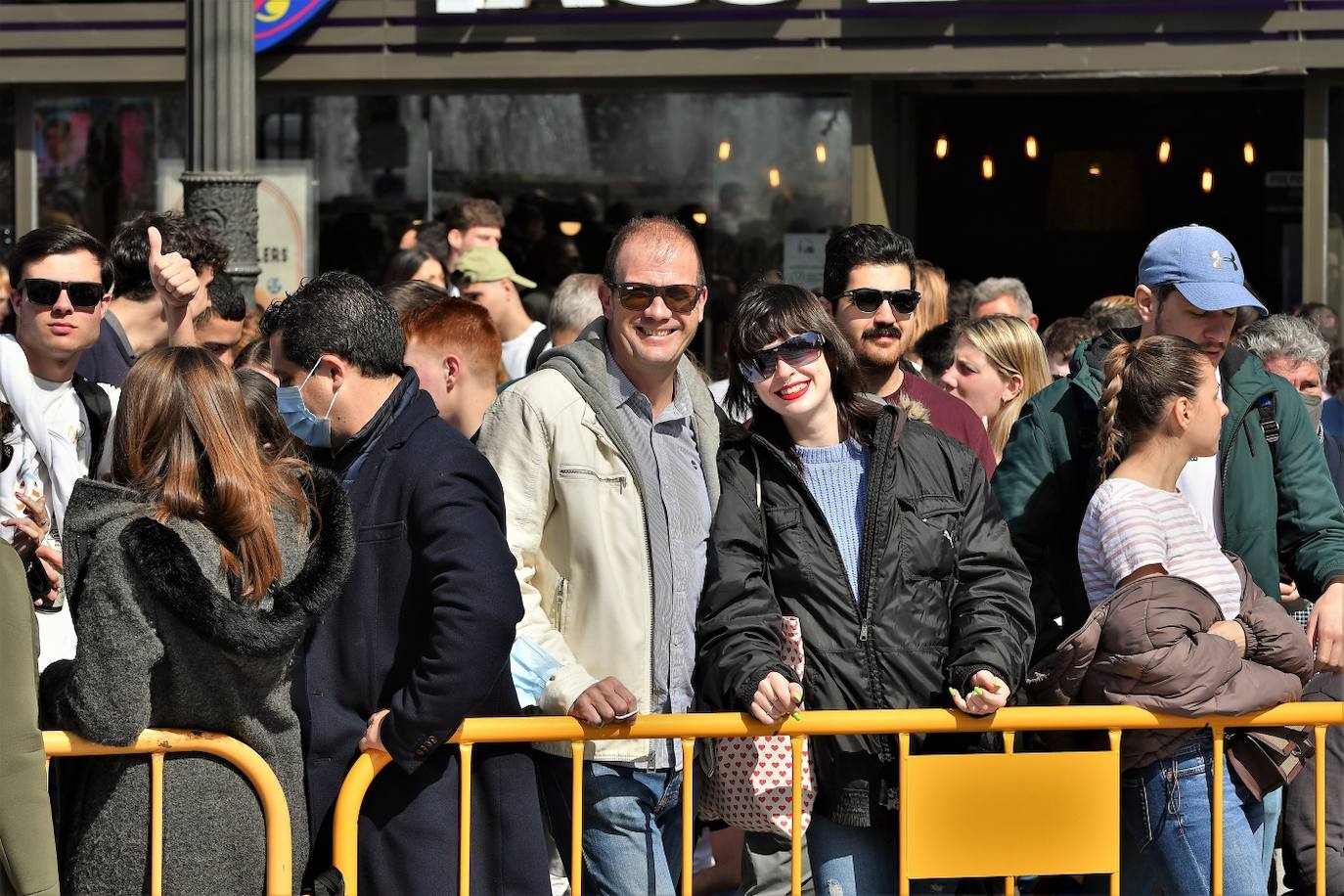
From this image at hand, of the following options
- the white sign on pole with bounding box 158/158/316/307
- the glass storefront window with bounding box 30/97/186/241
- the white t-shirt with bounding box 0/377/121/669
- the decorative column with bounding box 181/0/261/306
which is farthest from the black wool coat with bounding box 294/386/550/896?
the glass storefront window with bounding box 30/97/186/241

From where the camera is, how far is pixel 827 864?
4.09m

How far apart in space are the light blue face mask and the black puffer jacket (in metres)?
0.94

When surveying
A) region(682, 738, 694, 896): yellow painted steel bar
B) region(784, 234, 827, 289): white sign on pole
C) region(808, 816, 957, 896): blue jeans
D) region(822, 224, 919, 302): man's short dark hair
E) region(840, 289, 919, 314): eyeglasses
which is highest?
region(784, 234, 827, 289): white sign on pole

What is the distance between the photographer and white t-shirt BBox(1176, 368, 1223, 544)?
4555 millimetres

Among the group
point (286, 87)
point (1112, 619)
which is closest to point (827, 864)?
point (1112, 619)

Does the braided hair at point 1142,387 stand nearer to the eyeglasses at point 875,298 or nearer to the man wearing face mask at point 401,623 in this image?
the eyeglasses at point 875,298

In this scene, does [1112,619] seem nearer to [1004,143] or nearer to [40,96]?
[1004,143]

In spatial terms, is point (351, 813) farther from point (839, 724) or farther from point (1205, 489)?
point (1205, 489)

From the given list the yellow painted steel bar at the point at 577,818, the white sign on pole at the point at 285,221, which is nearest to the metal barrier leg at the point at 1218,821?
the yellow painted steel bar at the point at 577,818

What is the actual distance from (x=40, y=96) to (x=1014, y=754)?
28.7 ft

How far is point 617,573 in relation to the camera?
4035 mm

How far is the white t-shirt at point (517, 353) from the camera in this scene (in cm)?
809

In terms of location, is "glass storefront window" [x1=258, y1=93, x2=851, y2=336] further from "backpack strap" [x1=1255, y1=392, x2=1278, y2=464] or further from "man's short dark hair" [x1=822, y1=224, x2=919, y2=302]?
"backpack strap" [x1=1255, y1=392, x2=1278, y2=464]

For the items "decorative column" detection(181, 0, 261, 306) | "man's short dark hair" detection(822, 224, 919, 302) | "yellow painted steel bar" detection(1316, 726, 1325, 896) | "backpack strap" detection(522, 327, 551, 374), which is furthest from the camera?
"backpack strap" detection(522, 327, 551, 374)
